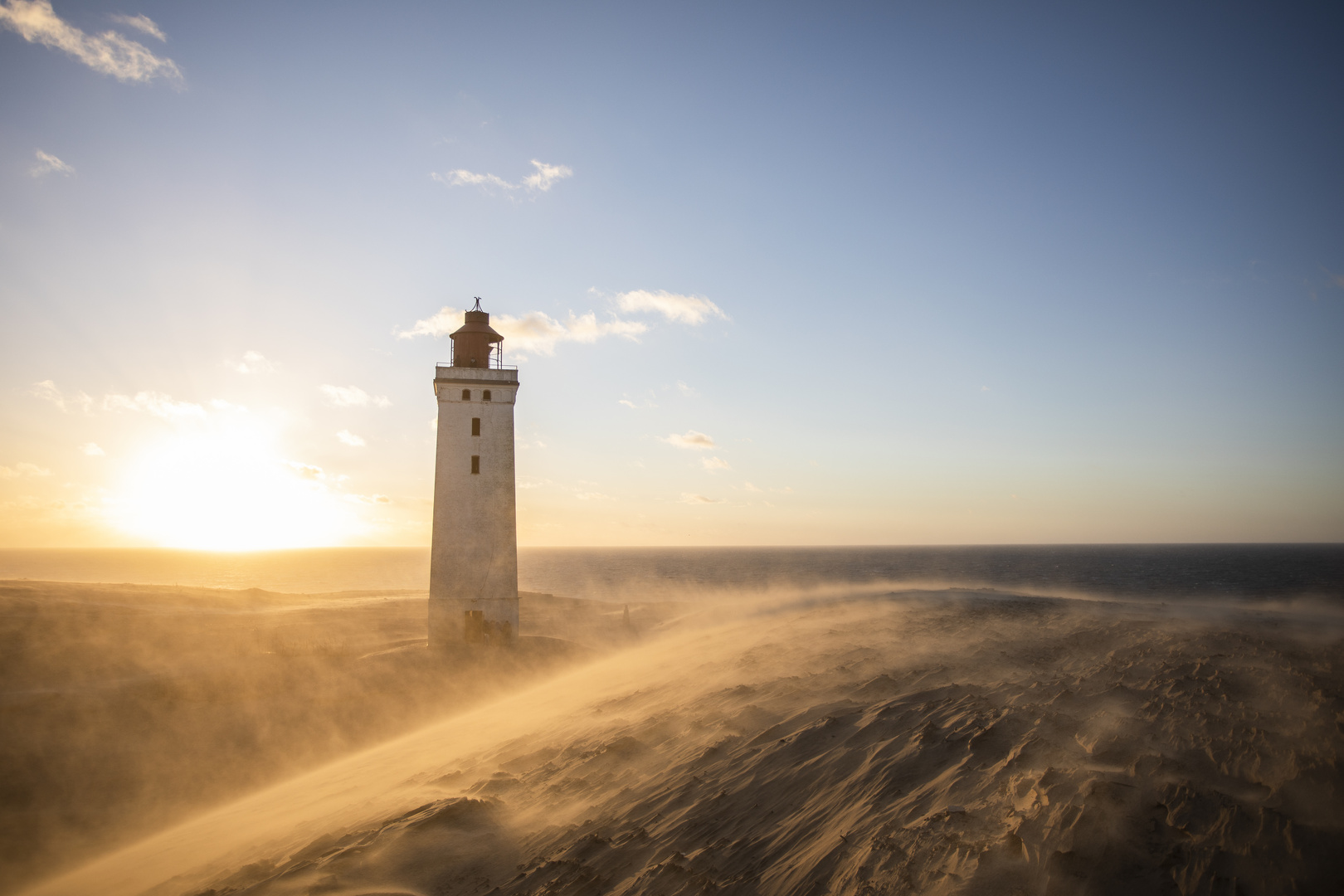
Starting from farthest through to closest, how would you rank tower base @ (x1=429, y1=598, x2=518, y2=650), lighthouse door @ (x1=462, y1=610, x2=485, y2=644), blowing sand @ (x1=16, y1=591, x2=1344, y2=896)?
lighthouse door @ (x1=462, y1=610, x2=485, y2=644) → tower base @ (x1=429, y1=598, x2=518, y2=650) → blowing sand @ (x1=16, y1=591, x2=1344, y2=896)

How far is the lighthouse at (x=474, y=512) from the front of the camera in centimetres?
2247

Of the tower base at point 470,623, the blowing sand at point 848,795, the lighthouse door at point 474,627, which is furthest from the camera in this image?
the lighthouse door at point 474,627

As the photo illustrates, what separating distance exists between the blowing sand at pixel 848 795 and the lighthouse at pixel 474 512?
797 cm

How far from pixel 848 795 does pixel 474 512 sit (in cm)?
1807

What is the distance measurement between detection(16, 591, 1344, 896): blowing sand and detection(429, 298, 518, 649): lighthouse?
797 cm

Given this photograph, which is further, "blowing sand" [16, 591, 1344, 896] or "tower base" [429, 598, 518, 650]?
"tower base" [429, 598, 518, 650]

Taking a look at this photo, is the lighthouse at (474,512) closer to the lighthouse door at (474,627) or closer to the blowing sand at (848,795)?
the lighthouse door at (474,627)

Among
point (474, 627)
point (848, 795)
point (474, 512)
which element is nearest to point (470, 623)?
point (474, 627)

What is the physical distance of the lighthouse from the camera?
2247 centimetres

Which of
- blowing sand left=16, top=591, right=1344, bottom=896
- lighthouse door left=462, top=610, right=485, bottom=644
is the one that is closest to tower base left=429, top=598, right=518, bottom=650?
lighthouse door left=462, top=610, right=485, bottom=644

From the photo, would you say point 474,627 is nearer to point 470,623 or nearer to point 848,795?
point 470,623

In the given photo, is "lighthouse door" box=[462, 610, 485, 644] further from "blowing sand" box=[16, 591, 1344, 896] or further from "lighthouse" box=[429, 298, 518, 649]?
"blowing sand" box=[16, 591, 1344, 896]

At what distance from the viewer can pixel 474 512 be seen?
2298 cm

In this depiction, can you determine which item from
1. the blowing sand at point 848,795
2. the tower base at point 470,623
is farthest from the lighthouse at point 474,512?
the blowing sand at point 848,795
